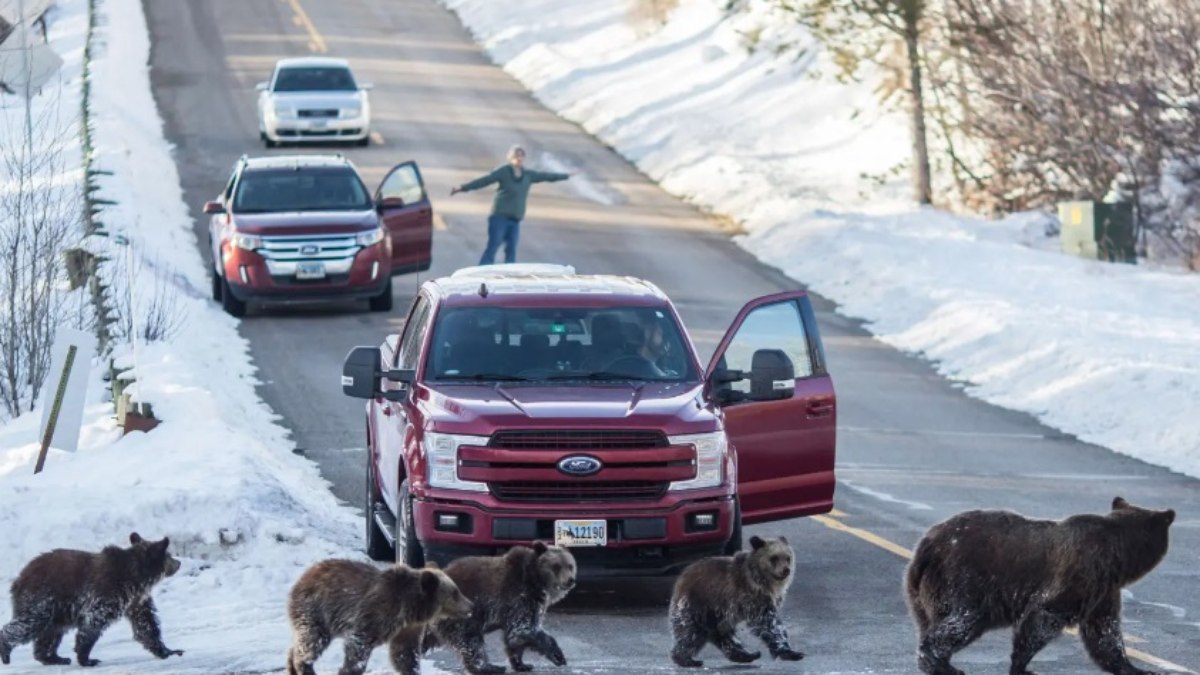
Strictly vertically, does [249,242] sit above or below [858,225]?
above

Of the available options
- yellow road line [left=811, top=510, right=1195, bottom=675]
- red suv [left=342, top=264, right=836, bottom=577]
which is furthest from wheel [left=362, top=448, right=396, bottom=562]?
yellow road line [left=811, top=510, right=1195, bottom=675]

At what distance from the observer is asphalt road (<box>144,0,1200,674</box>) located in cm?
1240

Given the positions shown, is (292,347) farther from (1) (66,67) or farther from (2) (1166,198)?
(1) (66,67)

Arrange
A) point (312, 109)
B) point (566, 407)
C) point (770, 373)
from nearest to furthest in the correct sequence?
point (566, 407), point (770, 373), point (312, 109)

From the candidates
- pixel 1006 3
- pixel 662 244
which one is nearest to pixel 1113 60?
pixel 1006 3

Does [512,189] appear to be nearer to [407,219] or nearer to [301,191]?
[407,219]

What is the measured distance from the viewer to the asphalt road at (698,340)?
1240cm

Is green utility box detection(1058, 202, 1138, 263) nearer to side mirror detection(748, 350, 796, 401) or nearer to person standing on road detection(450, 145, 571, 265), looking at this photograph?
person standing on road detection(450, 145, 571, 265)

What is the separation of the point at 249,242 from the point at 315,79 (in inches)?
725

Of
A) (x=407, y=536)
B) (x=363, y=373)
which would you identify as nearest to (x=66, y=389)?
(x=363, y=373)

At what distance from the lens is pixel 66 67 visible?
174ft

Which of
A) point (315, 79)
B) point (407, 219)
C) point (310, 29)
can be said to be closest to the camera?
point (407, 219)

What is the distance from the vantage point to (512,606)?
11.0 m

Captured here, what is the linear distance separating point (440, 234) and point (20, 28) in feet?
39.3
